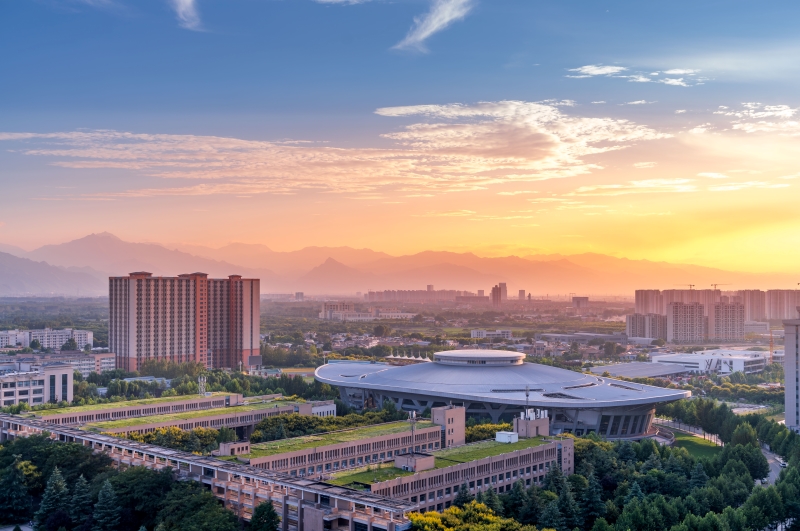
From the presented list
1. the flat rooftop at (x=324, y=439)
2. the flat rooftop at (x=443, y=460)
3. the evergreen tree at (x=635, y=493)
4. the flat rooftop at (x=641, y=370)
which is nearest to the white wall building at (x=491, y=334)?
the flat rooftop at (x=641, y=370)

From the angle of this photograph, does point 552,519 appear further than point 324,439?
No

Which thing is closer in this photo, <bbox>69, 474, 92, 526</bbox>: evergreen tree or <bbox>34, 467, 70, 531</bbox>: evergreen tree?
<bbox>69, 474, 92, 526</bbox>: evergreen tree

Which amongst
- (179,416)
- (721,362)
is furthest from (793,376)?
(721,362)

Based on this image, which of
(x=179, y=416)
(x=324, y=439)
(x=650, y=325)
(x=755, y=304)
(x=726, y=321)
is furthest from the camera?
(x=755, y=304)

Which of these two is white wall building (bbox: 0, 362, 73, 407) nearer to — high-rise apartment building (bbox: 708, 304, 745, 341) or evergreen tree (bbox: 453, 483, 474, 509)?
evergreen tree (bbox: 453, 483, 474, 509)

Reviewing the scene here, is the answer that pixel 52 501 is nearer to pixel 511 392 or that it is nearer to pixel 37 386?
pixel 37 386

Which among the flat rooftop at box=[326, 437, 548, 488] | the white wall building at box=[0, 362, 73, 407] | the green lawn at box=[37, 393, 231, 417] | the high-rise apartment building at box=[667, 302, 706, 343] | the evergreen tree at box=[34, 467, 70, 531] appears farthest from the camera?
the high-rise apartment building at box=[667, 302, 706, 343]

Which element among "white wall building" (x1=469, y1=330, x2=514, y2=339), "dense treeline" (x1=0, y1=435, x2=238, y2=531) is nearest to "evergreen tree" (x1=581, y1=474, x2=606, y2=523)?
"dense treeline" (x1=0, y1=435, x2=238, y2=531)
